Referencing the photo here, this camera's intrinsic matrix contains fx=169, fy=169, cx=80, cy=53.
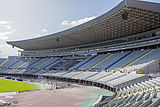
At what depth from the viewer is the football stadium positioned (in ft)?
86.5

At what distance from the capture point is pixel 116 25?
41.5m

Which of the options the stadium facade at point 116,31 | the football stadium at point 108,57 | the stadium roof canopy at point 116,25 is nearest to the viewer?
the football stadium at point 108,57

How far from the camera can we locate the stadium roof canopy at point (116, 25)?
98.8 ft

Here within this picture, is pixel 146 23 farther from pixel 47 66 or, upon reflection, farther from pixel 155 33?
pixel 47 66

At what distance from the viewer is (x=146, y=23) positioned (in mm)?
Result: 38844

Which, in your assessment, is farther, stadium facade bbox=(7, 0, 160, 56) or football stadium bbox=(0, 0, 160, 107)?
stadium facade bbox=(7, 0, 160, 56)

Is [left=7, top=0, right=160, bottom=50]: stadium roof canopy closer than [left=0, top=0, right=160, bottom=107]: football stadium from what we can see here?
No

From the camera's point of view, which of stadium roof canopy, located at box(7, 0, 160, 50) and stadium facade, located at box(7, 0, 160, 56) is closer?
stadium roof canopy, located at box(7, 0, 160, 50)

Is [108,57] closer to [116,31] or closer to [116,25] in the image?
[116,31]

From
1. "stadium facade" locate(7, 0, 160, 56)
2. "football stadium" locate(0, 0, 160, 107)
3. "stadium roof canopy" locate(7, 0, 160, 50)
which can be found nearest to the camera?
"football stadium" locate(0, 0, 160, 107)

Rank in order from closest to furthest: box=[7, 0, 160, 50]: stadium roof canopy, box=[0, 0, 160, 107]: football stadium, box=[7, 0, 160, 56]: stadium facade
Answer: box=[0, 0, 160, 107]: football stadium < box=[7, 0, 160, 50]: stadium roof canopy < box=[7, 0, 160, 56]: stadium facade

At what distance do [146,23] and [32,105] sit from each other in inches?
1189

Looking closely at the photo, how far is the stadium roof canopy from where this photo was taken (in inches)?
1186

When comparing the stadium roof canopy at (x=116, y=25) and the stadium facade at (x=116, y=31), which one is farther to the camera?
the stadium facade at (x=116, y=31)
